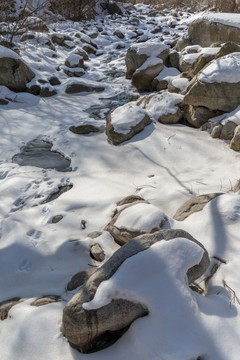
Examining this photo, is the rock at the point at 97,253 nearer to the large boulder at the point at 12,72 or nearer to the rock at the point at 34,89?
the rock at the point at 34,89

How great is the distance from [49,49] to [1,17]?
1922 mm

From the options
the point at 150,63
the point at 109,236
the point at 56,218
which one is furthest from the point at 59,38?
the point at 109,236

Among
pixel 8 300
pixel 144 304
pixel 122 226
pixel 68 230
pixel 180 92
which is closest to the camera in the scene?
pixel 144 304

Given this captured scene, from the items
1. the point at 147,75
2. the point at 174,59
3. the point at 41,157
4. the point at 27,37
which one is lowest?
the point at 41,157

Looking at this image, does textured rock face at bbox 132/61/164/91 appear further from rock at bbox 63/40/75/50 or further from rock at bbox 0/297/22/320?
rock at bbox 0/297/22/320

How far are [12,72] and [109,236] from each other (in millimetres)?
5724

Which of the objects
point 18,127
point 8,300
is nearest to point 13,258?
point 8,300

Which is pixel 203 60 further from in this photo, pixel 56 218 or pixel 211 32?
pixel 56 218

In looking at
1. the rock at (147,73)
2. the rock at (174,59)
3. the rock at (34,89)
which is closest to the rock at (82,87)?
the rock at (34,89)

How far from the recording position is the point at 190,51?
736 centimetres

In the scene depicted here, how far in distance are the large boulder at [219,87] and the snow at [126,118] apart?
0.85 metres

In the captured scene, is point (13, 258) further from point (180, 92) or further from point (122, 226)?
point (180, 92)

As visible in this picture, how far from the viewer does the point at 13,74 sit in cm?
689

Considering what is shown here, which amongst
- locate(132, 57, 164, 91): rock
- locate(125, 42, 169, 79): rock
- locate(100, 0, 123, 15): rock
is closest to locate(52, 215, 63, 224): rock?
locate(132, 57, 164, 91): rock
